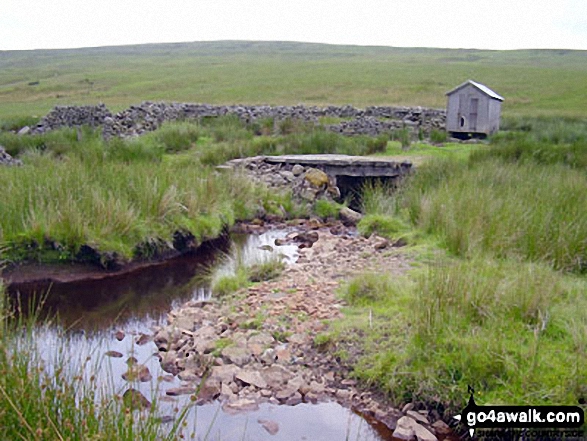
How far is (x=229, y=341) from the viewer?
17.3ft

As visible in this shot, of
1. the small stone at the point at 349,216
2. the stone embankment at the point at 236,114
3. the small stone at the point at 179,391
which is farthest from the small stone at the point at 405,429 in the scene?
the stone embankment at the point at 236,114

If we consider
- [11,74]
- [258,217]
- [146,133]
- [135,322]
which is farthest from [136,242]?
[11,74]

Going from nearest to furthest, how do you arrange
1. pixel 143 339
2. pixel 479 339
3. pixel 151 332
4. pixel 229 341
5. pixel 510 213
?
pixel 479 339 < pixel 229 341 < pixel 143 339 < pixel 151 332 < pixel 510 213

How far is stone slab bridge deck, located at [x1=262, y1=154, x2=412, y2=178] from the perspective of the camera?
11977 millimetres

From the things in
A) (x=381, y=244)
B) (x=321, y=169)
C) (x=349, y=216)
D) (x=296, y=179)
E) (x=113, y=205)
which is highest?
(x=113, y=205)

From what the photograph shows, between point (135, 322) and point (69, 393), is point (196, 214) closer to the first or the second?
point (135, 322)

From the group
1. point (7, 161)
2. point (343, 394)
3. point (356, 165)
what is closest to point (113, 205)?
point (343, 394)

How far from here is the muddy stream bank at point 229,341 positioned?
422cm

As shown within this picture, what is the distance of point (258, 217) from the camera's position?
10461mm

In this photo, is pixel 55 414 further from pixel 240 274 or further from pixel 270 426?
pixel 240 274

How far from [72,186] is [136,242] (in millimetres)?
1172

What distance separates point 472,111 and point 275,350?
1394 cm

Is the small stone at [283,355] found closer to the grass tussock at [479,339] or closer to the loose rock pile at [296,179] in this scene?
the grass tussock at [479,339]

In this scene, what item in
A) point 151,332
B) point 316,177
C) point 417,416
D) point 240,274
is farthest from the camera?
point 316,177
